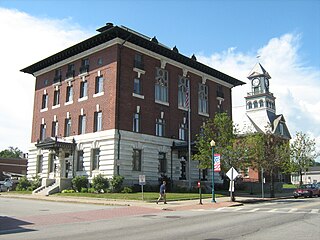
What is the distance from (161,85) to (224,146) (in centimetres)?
1231

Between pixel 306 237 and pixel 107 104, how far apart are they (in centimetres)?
→ 2789

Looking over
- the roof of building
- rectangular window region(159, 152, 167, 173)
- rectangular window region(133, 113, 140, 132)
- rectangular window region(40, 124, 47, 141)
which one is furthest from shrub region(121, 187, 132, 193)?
rectangular window region(40, 124, 47, 141)

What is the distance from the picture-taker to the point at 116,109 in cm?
3603

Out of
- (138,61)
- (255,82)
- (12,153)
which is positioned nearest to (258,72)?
(255,82)

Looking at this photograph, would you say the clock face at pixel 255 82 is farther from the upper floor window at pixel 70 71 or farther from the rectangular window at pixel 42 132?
the rectangular window at pixel 42 132

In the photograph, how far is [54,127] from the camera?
1731 inches

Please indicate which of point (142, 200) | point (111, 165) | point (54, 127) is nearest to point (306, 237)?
point (142, 200)

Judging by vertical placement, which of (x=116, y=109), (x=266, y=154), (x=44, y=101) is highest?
(x=44, y=101)

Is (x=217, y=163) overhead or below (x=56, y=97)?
below

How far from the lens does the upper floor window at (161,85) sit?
4147cm

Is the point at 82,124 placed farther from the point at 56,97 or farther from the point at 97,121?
the point at 56,97

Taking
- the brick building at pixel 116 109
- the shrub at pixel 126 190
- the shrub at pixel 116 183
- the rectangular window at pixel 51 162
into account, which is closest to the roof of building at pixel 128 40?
the brick building at pixel 116 109

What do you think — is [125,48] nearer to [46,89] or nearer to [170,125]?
[170,125]

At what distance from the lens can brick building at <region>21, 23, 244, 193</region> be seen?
120ft
